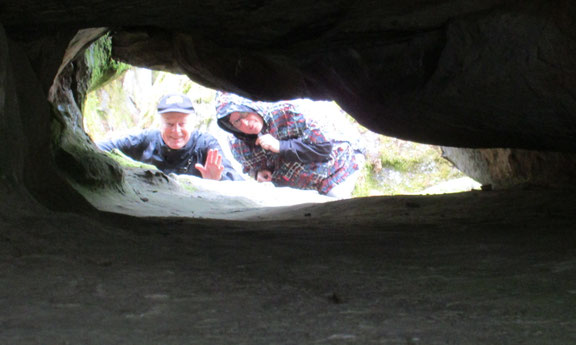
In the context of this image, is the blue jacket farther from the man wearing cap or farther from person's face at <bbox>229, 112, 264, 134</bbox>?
person's face at <bbox>229, 112, 264, 134</bbox>

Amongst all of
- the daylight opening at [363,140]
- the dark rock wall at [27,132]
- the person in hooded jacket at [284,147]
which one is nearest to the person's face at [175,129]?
the person in hooded jacket at [284,147]

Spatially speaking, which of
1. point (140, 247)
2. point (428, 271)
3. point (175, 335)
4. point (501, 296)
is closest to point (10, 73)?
point (140, 247)

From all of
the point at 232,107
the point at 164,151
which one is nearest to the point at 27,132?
the point at 232,107

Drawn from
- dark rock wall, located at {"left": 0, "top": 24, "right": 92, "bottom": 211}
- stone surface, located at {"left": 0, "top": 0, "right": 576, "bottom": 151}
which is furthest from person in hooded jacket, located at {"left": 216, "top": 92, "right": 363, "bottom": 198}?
dark rock wall, located at {"left": 0, "top": 24, "right": 92, "bottom": 211}

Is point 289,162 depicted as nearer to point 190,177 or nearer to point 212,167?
point 212,167

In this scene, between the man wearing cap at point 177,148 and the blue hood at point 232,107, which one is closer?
the blue hood at point 232,107

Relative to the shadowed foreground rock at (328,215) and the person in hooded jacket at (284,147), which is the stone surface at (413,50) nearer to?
the shadowed foreground rock at (328,215)

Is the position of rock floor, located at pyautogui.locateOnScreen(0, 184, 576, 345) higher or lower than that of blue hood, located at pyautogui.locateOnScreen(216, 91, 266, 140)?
lower

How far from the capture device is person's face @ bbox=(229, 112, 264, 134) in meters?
6.14

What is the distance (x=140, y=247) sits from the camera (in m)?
1.72

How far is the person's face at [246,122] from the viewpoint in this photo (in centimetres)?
614

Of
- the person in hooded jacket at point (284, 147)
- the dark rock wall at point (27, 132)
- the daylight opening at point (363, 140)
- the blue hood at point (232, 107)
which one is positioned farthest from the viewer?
the daylight opening at point (363, 140)

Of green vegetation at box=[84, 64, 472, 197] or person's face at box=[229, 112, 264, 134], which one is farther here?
green vegetation at box=[84, 64, 472, 197]

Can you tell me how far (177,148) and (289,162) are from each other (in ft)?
4.42
